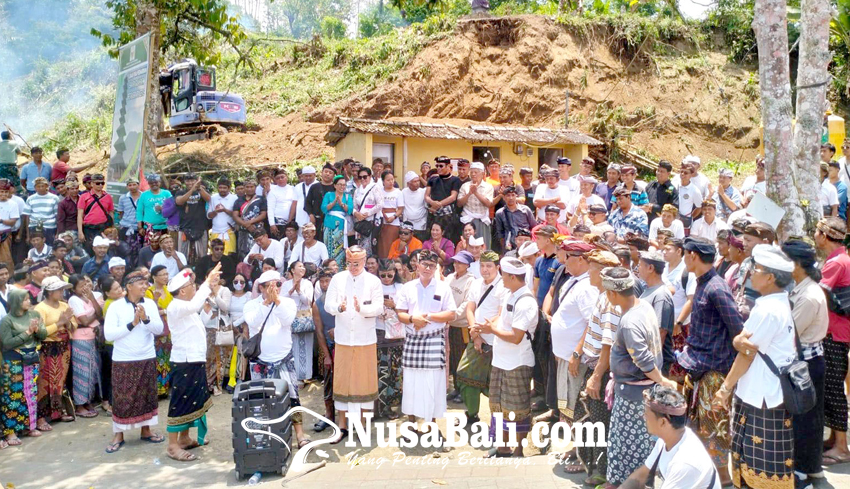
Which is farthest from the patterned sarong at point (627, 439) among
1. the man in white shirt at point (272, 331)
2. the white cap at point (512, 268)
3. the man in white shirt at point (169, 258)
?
the man in white shirt at point (169, 258)

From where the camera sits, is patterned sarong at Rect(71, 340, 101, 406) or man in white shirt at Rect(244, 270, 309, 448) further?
patterned sarong at Rect(71, 340, 101, 406)

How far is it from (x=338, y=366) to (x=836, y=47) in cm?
1913

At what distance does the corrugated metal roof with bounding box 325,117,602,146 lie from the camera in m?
12.8

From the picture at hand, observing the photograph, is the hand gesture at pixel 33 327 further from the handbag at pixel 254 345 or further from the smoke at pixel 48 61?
the smoke at pixel 48 61

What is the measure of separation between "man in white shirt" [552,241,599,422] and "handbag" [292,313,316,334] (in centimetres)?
329

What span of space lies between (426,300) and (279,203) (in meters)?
4.27

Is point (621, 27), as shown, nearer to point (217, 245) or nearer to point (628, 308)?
point (217, 245)

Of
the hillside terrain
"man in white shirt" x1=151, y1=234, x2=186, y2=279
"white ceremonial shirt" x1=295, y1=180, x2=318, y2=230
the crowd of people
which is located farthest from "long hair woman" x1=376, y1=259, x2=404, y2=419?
the hillside terrain

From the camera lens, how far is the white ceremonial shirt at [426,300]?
23.9ft

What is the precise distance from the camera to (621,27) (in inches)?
880

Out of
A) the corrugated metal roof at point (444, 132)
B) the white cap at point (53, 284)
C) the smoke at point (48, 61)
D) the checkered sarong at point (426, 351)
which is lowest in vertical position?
the checkered sarong at point (426, 351)

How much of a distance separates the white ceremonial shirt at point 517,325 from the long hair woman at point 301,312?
8.57 ft

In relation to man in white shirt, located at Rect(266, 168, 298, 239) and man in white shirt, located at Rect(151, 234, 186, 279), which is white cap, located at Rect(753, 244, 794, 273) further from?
man in white shirt, located at Rect(151, 234, 186, 279)

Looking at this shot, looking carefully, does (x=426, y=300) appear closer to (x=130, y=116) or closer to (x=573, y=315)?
(x=573, y=315)
